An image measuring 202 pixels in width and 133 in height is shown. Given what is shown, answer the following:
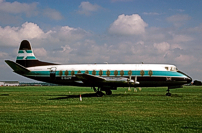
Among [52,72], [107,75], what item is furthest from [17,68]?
[107,75]

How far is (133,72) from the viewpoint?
3178 centimetres

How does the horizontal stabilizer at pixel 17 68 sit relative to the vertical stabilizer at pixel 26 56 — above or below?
below

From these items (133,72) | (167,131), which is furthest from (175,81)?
(167,131)

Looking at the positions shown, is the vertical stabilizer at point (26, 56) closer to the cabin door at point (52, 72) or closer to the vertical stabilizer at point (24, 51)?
the vertical stabilizer at point (24, 51)

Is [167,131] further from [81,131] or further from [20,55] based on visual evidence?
[20,55]

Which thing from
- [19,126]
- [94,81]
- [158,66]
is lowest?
[19,126]

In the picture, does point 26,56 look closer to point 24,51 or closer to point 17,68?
point 24,51

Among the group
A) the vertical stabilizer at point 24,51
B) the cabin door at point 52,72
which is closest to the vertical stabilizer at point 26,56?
the vertical stabilizer at point 24,51

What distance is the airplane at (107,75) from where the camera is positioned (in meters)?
31.1

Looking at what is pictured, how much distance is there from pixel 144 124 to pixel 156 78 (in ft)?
66.4

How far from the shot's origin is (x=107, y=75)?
32.5 meters

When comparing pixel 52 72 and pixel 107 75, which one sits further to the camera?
pixel 52 72

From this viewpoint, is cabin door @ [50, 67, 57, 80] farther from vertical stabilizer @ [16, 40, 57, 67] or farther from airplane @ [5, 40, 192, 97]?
vertical stabilizer @ [16, 40, 57, 67]

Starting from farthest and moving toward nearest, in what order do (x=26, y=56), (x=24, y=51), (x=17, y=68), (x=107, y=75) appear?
(x=24, y=51) < (x=26, y=56) < (x=17, y=68) < (x=107, y=75)
